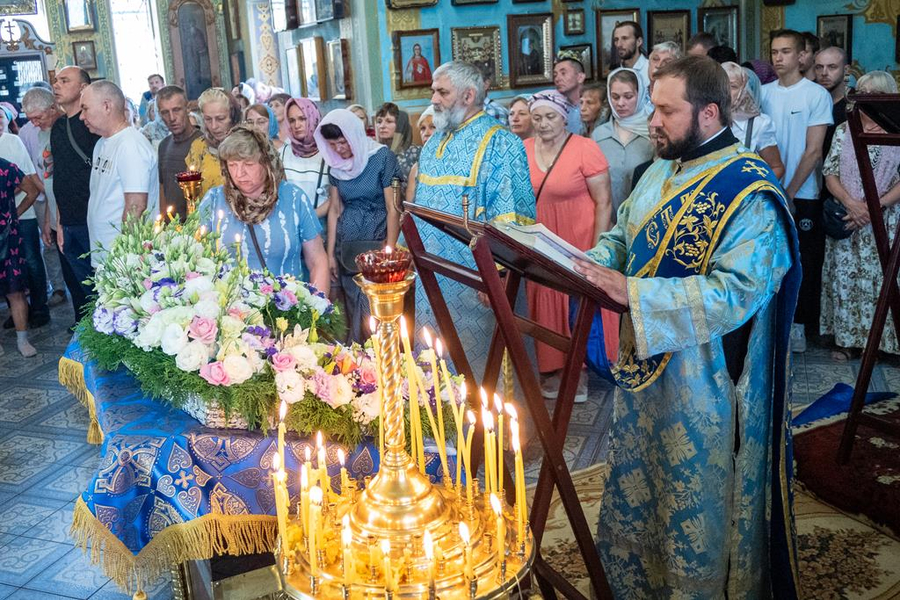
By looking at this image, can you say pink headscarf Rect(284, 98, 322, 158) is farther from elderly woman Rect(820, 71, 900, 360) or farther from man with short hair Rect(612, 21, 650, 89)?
elderly woman Rect(820, 71, 900, 360)

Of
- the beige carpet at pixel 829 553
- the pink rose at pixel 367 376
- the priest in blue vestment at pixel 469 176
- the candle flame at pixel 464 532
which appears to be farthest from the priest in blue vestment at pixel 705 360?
the priest in blue vestment at pixel 469 176

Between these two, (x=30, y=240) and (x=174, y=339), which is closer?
(x=174, y=339)

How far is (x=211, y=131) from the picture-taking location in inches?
223

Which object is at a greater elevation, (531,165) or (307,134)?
(307,134)

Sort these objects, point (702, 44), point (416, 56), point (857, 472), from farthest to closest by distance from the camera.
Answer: point (416, 56)
point (702, 44)
point (857, 472)

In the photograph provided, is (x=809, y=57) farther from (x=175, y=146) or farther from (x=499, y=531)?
(x=499, y=531)

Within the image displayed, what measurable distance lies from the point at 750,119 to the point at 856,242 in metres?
1.06

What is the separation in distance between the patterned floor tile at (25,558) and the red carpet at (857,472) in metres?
3.12

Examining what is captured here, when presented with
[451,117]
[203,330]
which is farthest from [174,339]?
[451,117]

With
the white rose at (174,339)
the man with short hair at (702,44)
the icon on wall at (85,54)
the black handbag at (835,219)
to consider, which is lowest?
the black handbag at (835,219)

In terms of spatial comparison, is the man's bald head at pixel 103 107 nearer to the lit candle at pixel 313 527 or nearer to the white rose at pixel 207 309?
the white rose at pixel 207 309

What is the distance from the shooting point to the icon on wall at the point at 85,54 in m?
17.5

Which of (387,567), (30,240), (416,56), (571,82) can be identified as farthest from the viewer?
(416,56)

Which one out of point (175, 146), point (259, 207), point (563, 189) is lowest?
point (563, 189)
